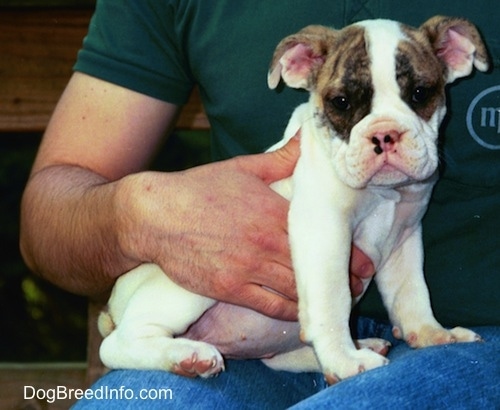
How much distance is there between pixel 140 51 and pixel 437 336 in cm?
95

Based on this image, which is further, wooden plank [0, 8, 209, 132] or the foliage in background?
the foliage in background

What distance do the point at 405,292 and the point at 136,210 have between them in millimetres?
579

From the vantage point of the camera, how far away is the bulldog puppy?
202cm

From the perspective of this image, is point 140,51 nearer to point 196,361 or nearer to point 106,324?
point 106,324

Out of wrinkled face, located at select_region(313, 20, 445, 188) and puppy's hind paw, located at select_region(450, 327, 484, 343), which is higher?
wrinkled face, located at select_region(313, 20, 445, 188)

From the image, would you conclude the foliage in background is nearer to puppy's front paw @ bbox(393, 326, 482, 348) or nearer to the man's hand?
the man's hand

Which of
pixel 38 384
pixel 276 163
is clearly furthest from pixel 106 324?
pixel 38 384

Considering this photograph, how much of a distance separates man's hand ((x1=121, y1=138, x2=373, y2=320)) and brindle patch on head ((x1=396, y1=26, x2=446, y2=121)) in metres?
0.28

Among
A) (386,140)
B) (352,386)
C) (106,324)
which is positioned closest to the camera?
(352,386)

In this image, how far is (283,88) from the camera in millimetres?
2393

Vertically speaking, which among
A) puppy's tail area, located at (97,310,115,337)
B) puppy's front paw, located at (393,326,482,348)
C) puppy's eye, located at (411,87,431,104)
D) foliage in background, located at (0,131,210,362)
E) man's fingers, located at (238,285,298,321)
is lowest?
foliage in background, located at (0,131,210,362)

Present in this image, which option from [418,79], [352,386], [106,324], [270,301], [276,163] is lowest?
[106,324]

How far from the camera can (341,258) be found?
6.80 feet

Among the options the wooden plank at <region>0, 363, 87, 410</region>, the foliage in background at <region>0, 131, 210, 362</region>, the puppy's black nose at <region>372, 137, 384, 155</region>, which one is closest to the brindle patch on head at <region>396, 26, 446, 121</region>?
the puppy's black nose at <region>372, 137, 384, 155</region>
